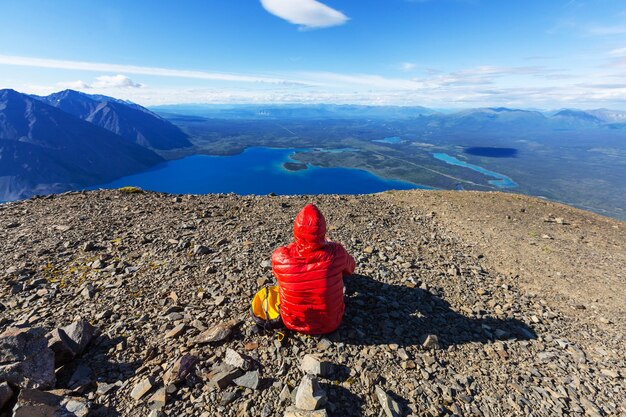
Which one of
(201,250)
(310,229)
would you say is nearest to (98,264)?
(201,250)

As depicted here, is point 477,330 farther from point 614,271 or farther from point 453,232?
point 614,271

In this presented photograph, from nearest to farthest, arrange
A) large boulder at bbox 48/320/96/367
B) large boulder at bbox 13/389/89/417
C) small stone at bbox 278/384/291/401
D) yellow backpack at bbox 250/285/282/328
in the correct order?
large boulder at bbox 13/389/89/417 → small stone at bbox 278/384/291/401 → large boulder at bbox 48/320/96/367 → yellow backpack at bbox 250/285/282/328

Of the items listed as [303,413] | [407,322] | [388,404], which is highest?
[303,413]

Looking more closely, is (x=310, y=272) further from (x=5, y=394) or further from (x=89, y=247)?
(x=89, y=247)

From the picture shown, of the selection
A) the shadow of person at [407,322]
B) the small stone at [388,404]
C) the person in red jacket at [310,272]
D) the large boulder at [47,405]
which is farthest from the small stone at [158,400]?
the small stone at [388,404]

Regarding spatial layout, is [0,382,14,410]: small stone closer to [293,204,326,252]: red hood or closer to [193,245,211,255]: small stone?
[293,204,326,252]: red hood

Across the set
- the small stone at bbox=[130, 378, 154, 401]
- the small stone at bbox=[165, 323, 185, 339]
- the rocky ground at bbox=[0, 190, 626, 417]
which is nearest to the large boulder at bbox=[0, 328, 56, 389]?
the rocky ground at bbox=[0, 190, 626, 417]

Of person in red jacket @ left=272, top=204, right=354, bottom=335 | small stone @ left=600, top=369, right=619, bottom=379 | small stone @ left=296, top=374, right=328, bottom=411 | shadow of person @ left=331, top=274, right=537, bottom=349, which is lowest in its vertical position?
small stone @ left=600, top=369, right=619, bottom=379
